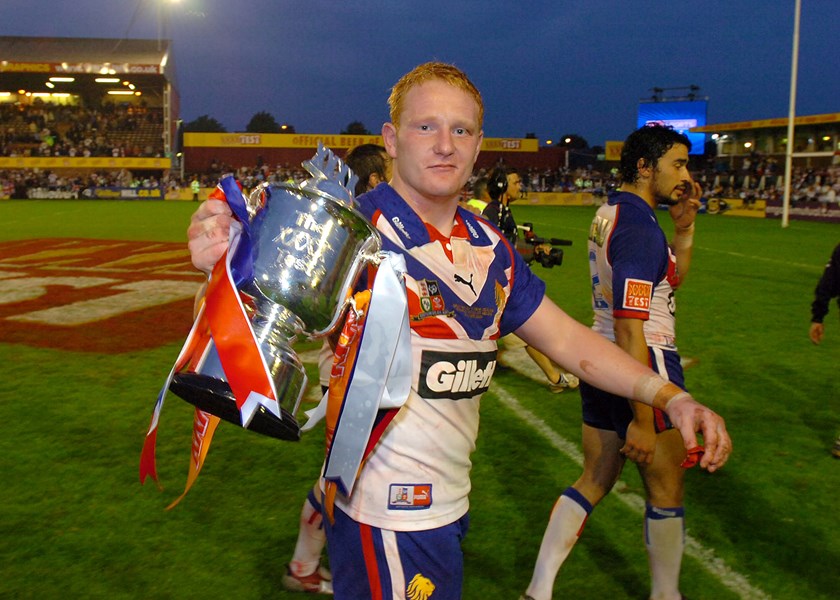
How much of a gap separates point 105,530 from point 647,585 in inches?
115

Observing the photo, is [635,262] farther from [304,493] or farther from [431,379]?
[304,493]

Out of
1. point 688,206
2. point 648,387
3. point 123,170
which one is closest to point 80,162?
point 123,170

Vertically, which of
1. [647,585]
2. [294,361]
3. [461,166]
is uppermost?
[461,166]

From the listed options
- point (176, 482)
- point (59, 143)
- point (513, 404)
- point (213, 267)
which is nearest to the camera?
point (213, 267)

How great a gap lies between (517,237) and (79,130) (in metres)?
57.6

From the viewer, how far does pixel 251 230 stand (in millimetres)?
1598

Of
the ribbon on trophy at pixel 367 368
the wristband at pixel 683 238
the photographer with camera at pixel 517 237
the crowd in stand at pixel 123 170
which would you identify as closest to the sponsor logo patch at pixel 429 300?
the ribbon on trophy at pixel 367 368

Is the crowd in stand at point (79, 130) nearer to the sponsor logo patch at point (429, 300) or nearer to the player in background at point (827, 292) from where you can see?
the player in background at point (827, 292)

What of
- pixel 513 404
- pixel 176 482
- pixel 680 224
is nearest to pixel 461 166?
pixel 680 224

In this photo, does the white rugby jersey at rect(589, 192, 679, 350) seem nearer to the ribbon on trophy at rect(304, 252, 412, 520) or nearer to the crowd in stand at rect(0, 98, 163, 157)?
the ribbon on trophy at rect(304, 252, 412, 520)

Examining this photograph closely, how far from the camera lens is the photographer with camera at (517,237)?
6.99 m

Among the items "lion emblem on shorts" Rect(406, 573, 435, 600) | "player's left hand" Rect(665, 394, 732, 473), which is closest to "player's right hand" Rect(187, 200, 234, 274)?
"lion emblem on shorts" Rect(406, 573, 435, 600)

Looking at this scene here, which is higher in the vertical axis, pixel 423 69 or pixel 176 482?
pixel 423 69

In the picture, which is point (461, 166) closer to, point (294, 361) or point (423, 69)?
point (423, 69)
